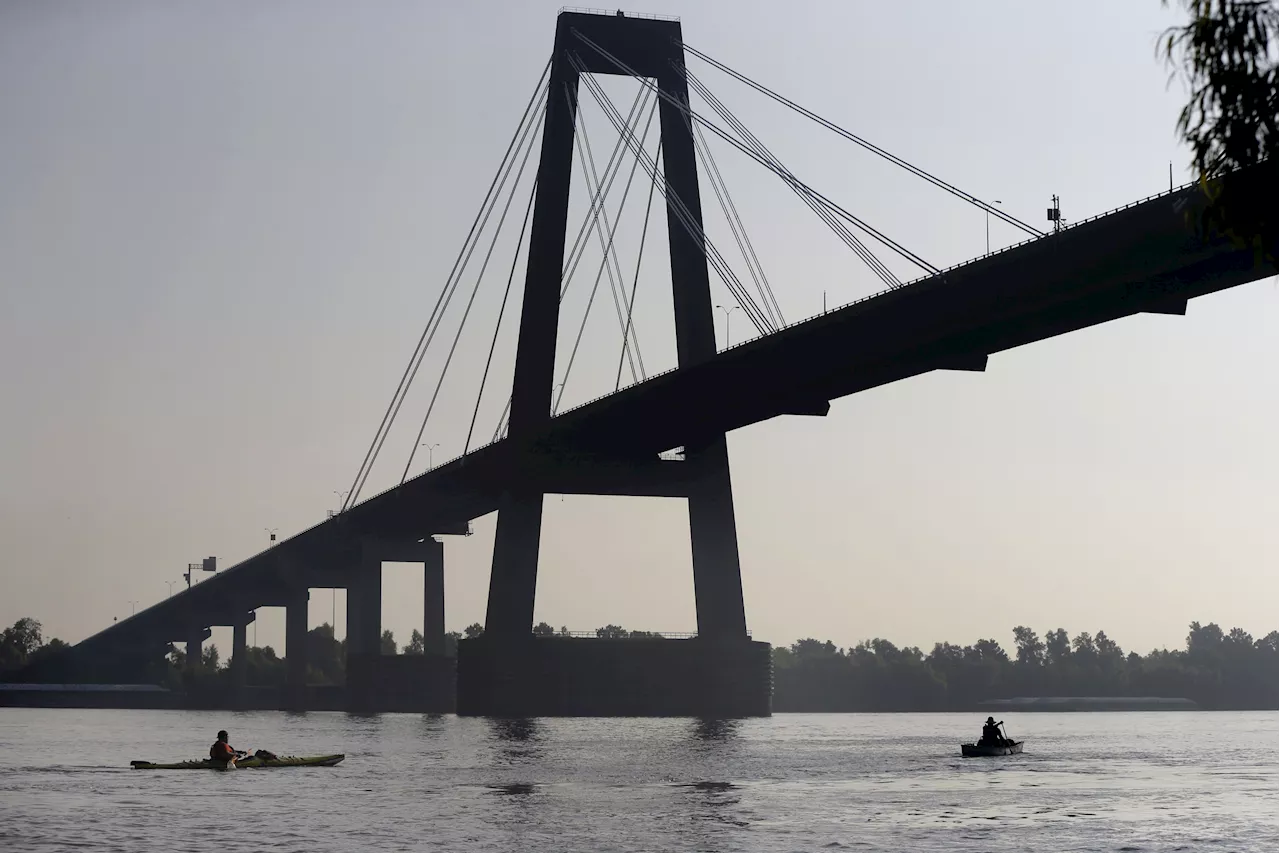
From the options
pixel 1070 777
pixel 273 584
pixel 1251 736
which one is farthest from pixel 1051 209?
pixel 273 584

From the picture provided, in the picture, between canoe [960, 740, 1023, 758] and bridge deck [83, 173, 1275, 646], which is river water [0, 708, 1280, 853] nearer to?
Answer: canoe [960, 740, 1023, 758]

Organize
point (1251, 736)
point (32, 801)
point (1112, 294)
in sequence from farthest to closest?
point (1251, 736) → point (1112, 294) → point (32, 801)

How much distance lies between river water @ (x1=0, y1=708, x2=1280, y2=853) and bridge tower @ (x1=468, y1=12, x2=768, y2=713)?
305 inches

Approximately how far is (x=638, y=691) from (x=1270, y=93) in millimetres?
79191

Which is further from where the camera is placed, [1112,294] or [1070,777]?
[1070,777]

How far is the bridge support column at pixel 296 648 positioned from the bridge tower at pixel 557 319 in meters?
60.4

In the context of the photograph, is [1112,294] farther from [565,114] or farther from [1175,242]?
[565,114]

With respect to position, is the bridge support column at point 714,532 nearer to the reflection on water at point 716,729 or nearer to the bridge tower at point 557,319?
the bridge tower at point 557,319

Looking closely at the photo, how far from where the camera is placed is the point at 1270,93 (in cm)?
1442

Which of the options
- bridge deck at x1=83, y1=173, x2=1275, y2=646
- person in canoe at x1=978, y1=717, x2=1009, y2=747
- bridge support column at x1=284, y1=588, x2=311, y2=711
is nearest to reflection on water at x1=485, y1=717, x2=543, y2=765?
bridge deck at x1=83, y1=173, x2=1275, y2=646

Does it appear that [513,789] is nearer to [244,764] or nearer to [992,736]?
[244,764]

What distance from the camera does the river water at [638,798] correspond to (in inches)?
1458

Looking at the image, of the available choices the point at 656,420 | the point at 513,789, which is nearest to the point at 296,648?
the point at 656,420

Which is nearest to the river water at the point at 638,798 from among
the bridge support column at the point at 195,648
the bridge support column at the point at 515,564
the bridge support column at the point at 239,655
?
the bridge support column at the point at 515,564
